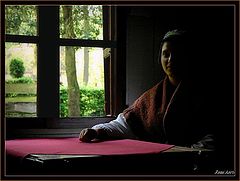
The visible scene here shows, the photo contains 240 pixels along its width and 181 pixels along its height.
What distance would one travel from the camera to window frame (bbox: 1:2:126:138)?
159cm

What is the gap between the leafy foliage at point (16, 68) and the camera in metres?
1.52

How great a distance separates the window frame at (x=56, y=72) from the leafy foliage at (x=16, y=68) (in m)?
0.06

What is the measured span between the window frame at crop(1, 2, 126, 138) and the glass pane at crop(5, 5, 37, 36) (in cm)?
2

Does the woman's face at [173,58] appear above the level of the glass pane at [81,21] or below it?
below

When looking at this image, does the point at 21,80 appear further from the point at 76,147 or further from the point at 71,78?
the point at 76,147

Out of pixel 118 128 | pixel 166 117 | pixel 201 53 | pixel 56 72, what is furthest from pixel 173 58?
pixel 56 72

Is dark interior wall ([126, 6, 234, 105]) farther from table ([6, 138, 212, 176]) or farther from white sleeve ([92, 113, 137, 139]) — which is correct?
table ([6, 138, 212, 176])

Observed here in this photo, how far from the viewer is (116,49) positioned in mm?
1689

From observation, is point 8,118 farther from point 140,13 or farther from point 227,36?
point 227,36

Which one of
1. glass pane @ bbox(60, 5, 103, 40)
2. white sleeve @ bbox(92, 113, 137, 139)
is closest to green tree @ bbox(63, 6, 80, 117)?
glass pane @ bbox(60, 5, 103, 40)

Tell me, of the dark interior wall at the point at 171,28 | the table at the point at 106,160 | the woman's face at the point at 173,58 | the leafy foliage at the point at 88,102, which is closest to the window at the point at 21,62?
the leafy foliage at the point at 88,102

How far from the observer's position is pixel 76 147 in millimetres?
1328

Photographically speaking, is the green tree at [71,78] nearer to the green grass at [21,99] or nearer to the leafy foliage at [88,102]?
the leafy foliage at [88,102]

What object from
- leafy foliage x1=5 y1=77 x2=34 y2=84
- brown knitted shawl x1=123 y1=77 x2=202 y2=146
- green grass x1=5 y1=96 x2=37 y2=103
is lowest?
brown knitted shawl x1=123 y1=77 x2=202 y2=146
